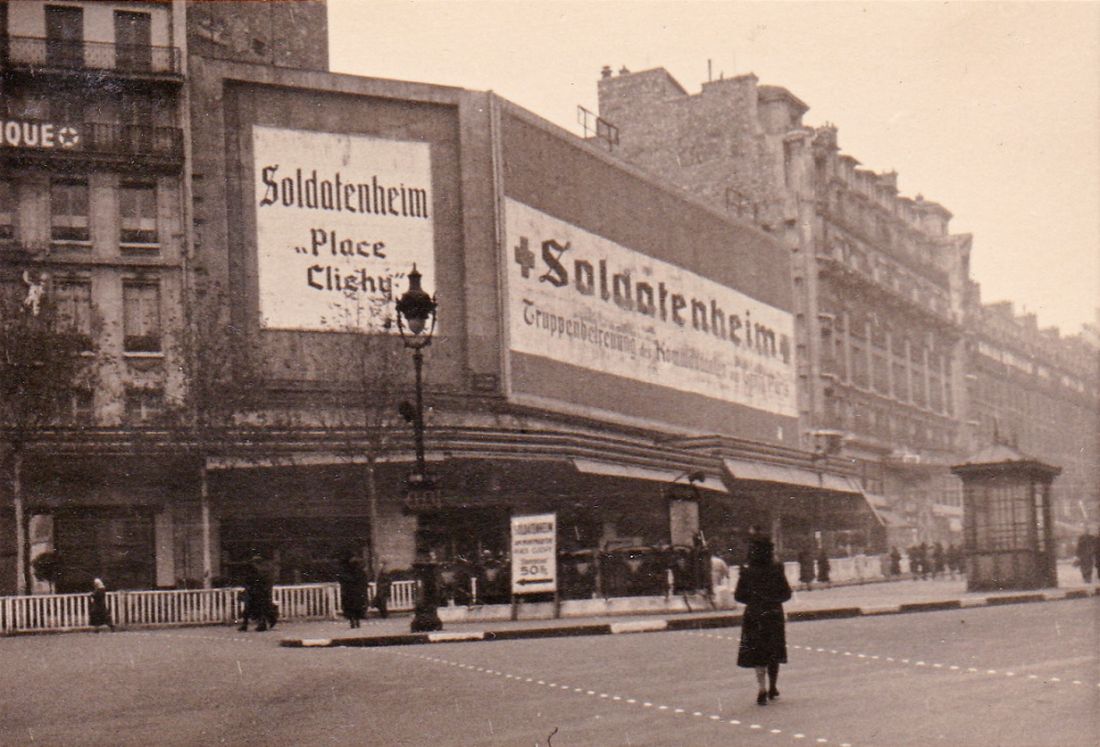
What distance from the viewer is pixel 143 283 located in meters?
40.3

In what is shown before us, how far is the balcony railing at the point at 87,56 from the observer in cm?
3969

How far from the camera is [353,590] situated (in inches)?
938

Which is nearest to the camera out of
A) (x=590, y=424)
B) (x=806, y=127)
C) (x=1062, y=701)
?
(x=1062, y=701)

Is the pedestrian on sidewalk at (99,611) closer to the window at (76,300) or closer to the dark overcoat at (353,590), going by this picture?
the dark overcoat at (353,590)

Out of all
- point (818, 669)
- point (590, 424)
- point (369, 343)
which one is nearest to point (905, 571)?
point (590, 424)

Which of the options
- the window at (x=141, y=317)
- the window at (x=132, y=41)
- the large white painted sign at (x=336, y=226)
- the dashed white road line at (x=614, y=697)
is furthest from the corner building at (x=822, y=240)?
the dashed white road line at (x=614, y=697)

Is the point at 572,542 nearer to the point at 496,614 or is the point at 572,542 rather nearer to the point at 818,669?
the point at 496,614

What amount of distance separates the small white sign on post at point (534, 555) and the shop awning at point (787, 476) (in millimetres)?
30006

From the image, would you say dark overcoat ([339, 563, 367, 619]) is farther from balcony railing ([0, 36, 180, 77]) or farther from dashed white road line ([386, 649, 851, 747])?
balcony railing ([0, 36, 180, 77])

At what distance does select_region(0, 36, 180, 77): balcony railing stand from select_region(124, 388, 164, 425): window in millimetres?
8078

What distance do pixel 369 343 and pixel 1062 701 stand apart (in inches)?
1190

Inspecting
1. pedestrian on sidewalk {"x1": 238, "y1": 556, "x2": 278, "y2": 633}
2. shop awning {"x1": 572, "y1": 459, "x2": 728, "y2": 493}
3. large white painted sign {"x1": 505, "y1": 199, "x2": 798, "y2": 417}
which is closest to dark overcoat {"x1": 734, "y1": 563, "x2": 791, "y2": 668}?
pedestrian on sidewalk {"x1": 238, "y1": 556, "x2": 278, "y2": 633}

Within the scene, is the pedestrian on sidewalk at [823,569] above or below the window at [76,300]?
below

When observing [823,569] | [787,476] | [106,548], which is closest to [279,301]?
[106,548]
